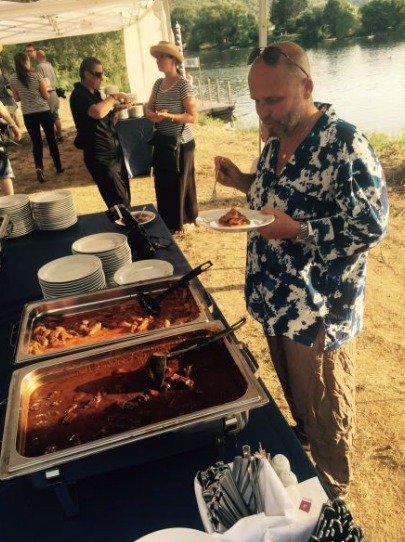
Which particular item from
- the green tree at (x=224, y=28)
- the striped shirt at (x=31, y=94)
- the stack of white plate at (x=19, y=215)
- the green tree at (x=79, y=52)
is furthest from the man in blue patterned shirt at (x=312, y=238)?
the green tree at (x=224, y=28)

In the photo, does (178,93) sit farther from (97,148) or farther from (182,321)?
(182,321)

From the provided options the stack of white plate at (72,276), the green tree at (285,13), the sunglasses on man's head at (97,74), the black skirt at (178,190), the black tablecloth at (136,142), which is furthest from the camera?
the green tree at (285,13)

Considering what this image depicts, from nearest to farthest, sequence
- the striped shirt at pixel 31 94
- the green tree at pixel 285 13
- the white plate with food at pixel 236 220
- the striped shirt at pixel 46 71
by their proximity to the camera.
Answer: the white plate with food at pixel 236 220 → the striped shirt at pixel 31 94 → the striped shirt at pixel 46 71 → the green tree at pixel 285 13

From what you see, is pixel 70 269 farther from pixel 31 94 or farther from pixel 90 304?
pixel 31 94

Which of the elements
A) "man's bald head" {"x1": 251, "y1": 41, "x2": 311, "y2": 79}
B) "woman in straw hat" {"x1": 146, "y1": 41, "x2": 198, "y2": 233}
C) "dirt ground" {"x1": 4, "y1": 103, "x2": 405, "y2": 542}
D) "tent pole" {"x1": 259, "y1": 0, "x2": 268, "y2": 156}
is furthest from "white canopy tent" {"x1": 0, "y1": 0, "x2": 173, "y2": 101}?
"man's bald head" {"x1": 251, "y1": 41, "x2": 311, "y2": 79}

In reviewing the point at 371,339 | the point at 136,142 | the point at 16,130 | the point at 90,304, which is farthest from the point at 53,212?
the point at 136,142

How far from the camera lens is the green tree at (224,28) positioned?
45.9 meters

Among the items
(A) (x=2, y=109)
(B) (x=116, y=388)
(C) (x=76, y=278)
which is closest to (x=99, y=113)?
(A) (x=2, y=109)

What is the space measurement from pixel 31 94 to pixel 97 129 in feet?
10.9

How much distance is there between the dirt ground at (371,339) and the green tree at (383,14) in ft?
129

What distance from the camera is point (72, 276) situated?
192cm

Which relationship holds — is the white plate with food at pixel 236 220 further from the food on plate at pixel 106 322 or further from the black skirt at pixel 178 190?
the black skirt at pixel 178 190

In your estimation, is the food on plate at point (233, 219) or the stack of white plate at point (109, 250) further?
the stack of white plate at point (109, 250)

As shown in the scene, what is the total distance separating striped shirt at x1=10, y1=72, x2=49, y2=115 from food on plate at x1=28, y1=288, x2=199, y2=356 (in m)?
5.84
